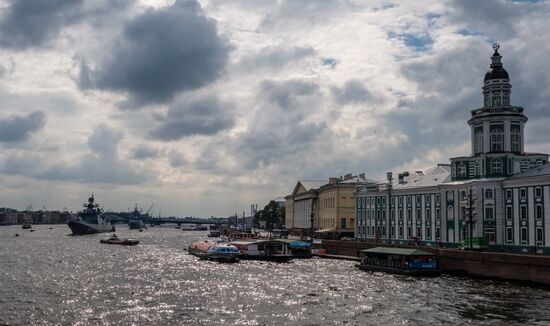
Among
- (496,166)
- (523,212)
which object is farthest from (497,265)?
(496,166)

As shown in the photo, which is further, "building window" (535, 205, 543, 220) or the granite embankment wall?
"building window" (535, 205, 543, 220)

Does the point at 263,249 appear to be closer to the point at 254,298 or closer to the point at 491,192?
the point at 491,192

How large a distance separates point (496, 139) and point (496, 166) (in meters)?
3.77

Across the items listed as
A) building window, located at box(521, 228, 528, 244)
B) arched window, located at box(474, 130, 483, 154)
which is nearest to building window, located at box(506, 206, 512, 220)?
building window, located at box(521, 228, 528, 244)

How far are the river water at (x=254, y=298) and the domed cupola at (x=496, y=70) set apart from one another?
30.7 m

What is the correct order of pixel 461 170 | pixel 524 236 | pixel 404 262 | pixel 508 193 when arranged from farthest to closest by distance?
pixel 461 170 < pixel 508 193 < pixel 524 236 < pixel 404 262

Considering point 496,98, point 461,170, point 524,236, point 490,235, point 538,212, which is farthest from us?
point 461,170

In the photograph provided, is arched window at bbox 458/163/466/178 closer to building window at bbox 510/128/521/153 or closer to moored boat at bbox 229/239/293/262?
building window at bbox 510/128/521/153

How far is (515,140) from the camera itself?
83.8m

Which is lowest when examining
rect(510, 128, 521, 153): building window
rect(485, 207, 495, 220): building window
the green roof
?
the green roof

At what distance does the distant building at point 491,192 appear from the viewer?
7581 centimetres

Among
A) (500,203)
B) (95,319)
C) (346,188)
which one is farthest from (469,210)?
(346,188)

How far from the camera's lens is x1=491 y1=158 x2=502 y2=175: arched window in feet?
270

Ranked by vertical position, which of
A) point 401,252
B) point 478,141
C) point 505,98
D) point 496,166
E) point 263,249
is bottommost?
point 263,249
